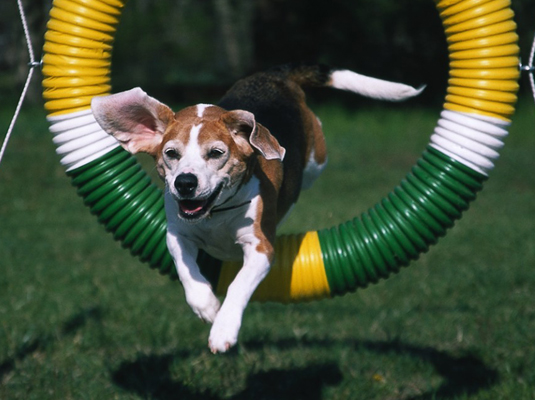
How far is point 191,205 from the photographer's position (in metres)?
4.05

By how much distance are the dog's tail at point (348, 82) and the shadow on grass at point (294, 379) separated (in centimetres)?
192

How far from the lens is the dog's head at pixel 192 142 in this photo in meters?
4.02

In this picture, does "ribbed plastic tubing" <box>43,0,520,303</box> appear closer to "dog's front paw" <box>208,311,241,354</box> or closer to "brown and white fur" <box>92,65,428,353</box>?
"brown and white fur" <box>92,65,428,353</box>

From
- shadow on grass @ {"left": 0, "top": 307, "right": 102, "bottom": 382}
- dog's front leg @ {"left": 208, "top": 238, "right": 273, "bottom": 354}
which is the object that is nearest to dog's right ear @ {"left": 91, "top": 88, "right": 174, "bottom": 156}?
dog's front leg @ {"left": 208, "top": 238, "right": 273, "bottom": 354}

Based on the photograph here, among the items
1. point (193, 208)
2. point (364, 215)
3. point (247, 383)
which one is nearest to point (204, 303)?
point (193, 208)

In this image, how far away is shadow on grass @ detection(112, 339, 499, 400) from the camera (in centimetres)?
539

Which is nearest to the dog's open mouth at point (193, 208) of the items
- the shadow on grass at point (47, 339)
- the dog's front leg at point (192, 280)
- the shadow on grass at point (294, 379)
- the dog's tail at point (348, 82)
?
the dog's front leg at point (192, 280)

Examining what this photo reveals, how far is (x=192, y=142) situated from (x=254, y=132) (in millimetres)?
326

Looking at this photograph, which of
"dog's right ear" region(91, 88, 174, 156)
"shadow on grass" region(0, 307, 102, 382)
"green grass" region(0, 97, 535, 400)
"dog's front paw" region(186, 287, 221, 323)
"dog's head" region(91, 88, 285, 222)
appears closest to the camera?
"dog's head" region(91, 88, 285, 222)

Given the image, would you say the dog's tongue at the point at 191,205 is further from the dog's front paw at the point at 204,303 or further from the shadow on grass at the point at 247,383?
the shadow on grass at the point at 247,383

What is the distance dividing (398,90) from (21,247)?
5557 millimetres

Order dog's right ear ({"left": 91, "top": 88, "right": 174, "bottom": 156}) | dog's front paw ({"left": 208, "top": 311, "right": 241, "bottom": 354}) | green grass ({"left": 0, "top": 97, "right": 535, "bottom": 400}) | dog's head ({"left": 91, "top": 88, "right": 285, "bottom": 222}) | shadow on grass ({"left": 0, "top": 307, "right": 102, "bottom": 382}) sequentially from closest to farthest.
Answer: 1. dog's front paw ({"left": 208, "top": 311, "right": 241, "bottom": 354})
2. dog's head ({"left": 91, "top": 88, "right": 285, "bottom": 222})
3. dog's right ear ({"left": 91, "top": 88, "right": 174, "bottom": 156})
4. green grass ({"left": 0, "top": 97, "right": 535, "bottom": 400})
5. shadow on grass ({"left": 0, "top": 307, "right": 102, "bottom": 382})

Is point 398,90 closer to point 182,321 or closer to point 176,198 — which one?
point 176,198

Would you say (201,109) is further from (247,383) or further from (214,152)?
(247,383)
